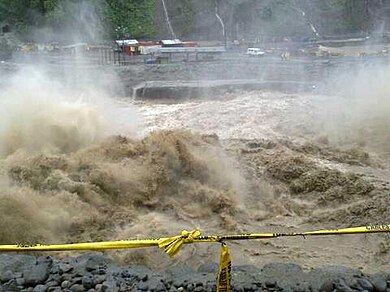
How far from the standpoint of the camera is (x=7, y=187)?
9047mm

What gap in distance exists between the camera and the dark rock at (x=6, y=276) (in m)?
4.98

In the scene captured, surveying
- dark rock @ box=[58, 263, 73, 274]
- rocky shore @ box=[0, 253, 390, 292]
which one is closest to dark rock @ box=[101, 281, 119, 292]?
rocky shore @ box=[0, 253, 390, 292]

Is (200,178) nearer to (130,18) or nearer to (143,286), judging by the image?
(143,286)

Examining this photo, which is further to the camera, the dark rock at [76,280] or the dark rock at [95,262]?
the dark rock at [95,262]

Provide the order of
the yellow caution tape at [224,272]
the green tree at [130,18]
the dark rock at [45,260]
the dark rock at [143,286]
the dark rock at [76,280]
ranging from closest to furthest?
the yellow caution tape at [224,272]
the dark rock at [143,286]
the dark rock at [76,280]
the dark rock at [45,260]
the green tree at [130,18]

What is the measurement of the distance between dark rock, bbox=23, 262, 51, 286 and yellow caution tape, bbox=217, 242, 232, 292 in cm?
185

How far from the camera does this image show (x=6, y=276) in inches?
198

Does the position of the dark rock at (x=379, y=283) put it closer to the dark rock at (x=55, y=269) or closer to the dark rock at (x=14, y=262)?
the dark rock at (x=55, y=269)

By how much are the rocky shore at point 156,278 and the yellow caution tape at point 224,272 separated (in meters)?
0.21

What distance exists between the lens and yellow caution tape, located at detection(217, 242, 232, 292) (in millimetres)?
4465

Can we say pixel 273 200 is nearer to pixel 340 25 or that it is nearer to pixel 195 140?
pixel 195 140

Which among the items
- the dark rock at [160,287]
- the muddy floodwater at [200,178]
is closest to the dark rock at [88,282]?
the dark rock at [160,287]

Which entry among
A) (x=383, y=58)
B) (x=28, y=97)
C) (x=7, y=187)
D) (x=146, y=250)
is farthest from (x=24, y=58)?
(x=146, y=250)

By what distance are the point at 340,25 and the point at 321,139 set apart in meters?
34.9
